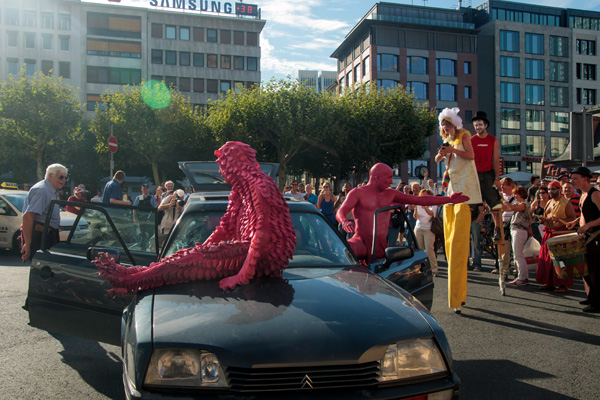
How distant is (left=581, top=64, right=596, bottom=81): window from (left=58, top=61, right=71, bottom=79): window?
62088 mm

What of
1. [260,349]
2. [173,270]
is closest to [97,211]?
[173,270]

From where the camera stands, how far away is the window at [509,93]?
62.3 meters

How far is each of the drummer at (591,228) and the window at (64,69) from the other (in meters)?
59.0

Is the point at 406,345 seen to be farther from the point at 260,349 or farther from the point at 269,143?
the point at 269,143

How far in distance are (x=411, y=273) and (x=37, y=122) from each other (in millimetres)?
41062

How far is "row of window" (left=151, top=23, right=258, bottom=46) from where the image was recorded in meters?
59.9

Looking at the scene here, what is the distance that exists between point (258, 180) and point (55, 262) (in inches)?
81.2

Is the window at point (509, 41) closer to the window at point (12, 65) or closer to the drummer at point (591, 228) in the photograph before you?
the window at point (12, 65)

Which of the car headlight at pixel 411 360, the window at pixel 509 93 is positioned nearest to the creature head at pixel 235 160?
the car headlight at pixel 411 360

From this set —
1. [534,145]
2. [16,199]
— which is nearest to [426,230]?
[16,199]

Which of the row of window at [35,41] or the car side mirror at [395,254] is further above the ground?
the row of window at [35,41]

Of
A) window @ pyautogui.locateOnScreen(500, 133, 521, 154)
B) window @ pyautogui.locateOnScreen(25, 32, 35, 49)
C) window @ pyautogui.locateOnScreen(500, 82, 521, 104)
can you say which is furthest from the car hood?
window @ pyautogui.locateOnScreen(500, 82, 521, 104)

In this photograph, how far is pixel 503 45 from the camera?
6234 centimetres

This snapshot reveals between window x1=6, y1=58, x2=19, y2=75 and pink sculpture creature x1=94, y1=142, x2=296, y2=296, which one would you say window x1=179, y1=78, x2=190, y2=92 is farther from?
pink sculpture creature x1=94, y1=142, x2=296, y2=296
